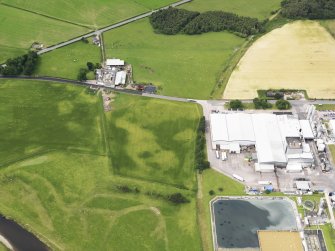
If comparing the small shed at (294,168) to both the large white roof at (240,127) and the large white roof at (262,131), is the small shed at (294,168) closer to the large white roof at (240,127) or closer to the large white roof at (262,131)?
the large white roof at (262,131)

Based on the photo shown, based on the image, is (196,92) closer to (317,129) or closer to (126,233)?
(317,129)

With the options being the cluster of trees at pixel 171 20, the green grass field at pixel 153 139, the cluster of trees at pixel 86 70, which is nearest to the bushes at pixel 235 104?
the green grass field at pixel 153 139

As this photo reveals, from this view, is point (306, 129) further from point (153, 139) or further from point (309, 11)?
point (309, 11)

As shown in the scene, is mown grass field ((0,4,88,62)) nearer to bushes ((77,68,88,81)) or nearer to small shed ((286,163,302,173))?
bushes ((77,68,88,81))

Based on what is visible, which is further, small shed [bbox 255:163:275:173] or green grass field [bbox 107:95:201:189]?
green grass field [bbox 107:95:201:189]

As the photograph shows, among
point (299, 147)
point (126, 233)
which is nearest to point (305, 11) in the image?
point (299, 147)

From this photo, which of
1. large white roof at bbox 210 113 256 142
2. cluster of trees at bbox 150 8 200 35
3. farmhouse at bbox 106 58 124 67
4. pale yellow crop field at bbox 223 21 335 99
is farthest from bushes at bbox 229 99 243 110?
cluster of trees at bbox 150 8 200 35

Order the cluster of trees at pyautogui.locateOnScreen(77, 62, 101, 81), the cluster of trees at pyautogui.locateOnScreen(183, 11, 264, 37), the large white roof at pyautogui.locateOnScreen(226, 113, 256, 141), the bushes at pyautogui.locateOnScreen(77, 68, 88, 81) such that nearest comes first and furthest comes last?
1. the large white roof at pyautogui.locateOnScreen(226, 113, 256, 141)
2. the bushes at pyautogui.locateOnScreen(77, 68, 88, 81)
3. the cluster of trees at pyautogui.locateOnScreen(77, 62, 101, 81)
4. the cluster of trees at pyautogui.locateOnScreen(183, 11, 264, 37)
